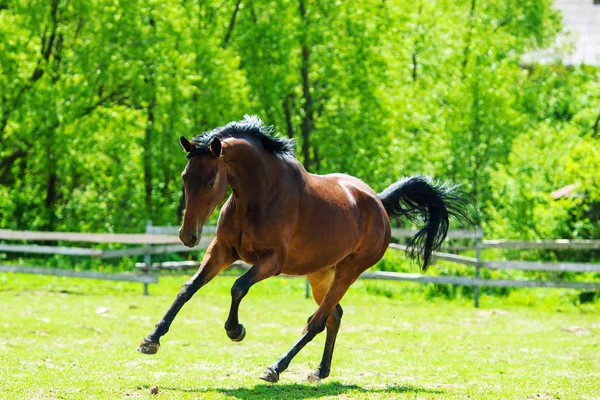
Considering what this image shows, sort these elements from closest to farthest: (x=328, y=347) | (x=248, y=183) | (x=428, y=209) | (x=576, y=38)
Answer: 1. (x=248, y=183)
2. (x=328, y=347)
3. (x=428, y=209)
4. (x=576, y=38)

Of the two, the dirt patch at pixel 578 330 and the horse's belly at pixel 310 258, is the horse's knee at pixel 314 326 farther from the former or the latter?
the dirt patch at pixel 578 330

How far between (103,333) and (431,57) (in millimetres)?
23603

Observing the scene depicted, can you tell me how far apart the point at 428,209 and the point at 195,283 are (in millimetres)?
3497

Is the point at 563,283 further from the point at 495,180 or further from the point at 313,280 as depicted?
the point at 313,280

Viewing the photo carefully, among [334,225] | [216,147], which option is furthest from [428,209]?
[216,147]

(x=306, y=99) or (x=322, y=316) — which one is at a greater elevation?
(x=306, y=99)

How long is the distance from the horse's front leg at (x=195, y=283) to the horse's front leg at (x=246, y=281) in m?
0.26

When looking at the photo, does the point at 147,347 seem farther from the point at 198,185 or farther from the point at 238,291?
the point at 198,185

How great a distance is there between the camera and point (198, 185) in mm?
6688

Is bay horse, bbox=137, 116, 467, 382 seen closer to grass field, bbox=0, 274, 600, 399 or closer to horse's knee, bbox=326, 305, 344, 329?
horse's knee, bbox=326, 305, 344, 329

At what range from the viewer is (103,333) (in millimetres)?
11875

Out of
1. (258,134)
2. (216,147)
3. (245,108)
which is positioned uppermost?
(245,108)

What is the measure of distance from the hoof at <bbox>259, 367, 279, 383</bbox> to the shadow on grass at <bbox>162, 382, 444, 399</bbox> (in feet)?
0.29

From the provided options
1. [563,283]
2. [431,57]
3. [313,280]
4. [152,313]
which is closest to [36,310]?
[152,313]
